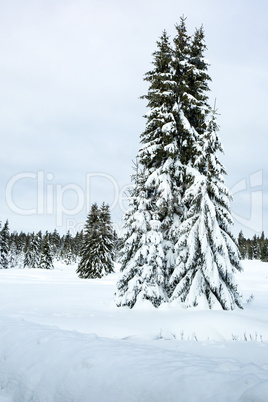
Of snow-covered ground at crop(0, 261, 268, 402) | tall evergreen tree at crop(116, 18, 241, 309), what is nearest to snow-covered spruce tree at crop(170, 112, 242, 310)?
tall evergreen tree at crop(116, 18, 241, 309)

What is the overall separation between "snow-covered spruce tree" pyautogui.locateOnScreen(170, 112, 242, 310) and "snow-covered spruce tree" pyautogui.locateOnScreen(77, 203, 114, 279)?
21824 mm

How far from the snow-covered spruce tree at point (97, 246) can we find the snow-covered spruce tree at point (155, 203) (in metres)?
20.6

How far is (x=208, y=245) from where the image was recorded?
10.7 m

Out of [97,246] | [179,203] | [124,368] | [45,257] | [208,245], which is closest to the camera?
[124,368]

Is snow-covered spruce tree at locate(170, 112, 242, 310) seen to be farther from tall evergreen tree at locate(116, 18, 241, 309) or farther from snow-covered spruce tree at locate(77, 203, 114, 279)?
snow-covered spruce tree at locate(77, 203, 114, 279)

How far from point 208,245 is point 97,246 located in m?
23.9

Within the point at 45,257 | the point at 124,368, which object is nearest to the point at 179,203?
the point at 124,368

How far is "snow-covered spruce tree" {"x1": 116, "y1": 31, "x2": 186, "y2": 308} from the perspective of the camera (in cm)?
1141

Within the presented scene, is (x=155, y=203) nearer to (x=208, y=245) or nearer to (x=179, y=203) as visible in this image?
(x=179, y=203)

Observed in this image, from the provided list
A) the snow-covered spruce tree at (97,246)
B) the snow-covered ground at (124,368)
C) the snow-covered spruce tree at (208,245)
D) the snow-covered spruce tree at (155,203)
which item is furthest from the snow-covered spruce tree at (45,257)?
the snow-covered ground at (124,368)

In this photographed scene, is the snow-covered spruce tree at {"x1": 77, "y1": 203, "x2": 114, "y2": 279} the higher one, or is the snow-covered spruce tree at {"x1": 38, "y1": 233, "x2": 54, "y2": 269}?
the snow-covered spruce tree at {"x1": 77, "y1": 203, "x2": 114, "y2": 279}

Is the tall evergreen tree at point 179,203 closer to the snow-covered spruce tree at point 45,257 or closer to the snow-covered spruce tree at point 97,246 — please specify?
the snow-covered spruce tree at point 97,246

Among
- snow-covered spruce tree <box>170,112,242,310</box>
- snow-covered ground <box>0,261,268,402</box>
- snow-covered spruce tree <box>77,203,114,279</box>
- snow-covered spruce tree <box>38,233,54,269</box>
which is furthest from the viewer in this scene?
snow-covered spruce tree <box>38,233,54,269</box>

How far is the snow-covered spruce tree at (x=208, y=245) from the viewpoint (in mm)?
10367
